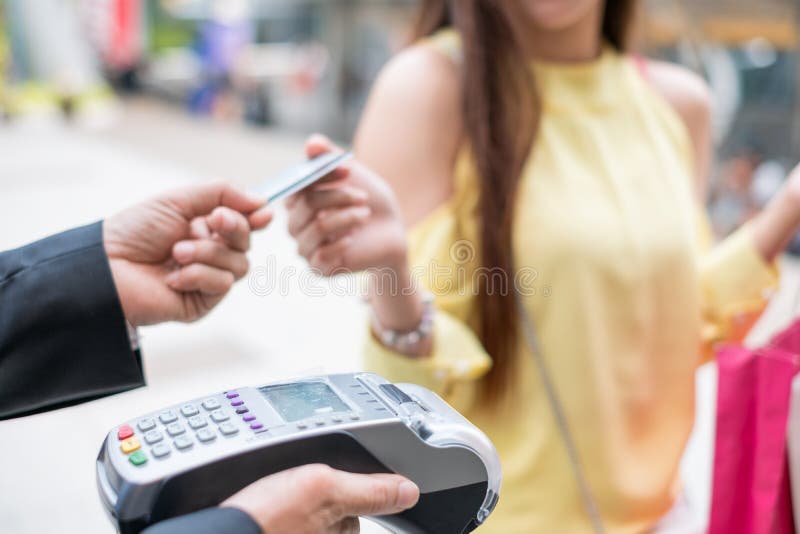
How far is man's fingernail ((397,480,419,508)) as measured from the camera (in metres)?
0.37

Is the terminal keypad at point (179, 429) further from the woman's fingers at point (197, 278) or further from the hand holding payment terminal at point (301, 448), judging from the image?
the woman's fingers at point (197, 278)

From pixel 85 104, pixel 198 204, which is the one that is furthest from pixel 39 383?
pixel 85 104

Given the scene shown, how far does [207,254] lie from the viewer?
1.81 ft

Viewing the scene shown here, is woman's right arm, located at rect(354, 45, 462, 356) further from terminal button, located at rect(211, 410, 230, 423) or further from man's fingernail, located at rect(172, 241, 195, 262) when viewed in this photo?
terminal button, located at rect(211, 410, 230, 423)

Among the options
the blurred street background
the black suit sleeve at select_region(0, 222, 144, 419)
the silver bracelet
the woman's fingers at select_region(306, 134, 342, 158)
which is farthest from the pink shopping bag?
the black suit sleeve at select_region(0, 222, 144, 419)

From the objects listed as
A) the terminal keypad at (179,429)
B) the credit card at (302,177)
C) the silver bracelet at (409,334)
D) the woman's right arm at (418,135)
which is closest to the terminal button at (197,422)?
the terminal keypad at (179,429)

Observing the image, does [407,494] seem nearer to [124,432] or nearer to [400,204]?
[124,432]

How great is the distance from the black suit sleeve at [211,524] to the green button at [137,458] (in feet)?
0.10

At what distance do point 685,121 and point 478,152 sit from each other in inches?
14.4

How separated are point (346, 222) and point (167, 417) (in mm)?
259

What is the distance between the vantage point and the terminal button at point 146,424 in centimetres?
37

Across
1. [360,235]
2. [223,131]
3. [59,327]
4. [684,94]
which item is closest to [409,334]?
[360,235]

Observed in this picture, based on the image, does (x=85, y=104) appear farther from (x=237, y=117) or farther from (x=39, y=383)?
(x=39, y=383)

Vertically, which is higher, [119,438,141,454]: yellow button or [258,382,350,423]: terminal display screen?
[119,438,141,454]: yellow button
